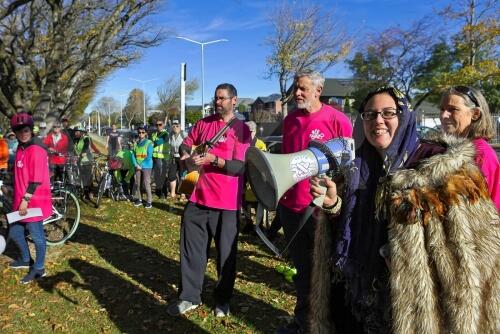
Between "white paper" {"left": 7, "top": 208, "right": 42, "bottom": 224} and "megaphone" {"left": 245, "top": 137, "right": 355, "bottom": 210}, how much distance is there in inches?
159

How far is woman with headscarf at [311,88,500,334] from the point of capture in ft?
4.78

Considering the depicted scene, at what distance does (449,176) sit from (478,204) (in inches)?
5.4

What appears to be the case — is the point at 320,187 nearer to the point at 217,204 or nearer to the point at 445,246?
the point at 445,246

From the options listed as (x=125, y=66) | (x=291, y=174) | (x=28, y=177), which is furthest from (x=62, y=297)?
(x=125, y=66)

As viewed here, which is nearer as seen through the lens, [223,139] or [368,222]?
[368,222]

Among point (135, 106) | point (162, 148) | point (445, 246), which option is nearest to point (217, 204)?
point (445, 246)

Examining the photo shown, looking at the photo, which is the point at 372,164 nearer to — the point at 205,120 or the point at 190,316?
the point at 205,120

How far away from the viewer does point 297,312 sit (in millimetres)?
3387

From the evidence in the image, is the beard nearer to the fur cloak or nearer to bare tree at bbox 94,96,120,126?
the fur cloak

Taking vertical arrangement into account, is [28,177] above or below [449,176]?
below

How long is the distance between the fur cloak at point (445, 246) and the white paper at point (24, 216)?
462cm

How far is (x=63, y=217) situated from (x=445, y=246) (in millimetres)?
6099

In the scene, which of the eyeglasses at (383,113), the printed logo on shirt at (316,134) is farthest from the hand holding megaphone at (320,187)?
the printed logo on shirt at (316,134)

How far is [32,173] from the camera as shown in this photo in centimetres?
498
